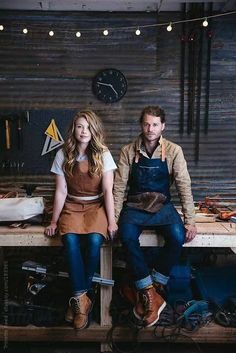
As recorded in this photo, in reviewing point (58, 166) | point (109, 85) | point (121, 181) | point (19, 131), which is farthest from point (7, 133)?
point (121, 181)

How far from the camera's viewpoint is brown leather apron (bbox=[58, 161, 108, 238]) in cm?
342

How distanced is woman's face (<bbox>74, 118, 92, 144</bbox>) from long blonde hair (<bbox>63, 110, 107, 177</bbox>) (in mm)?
28

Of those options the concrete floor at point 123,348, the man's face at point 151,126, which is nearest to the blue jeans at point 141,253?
the concrete floor at point 123,348

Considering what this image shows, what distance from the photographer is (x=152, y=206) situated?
3.63m

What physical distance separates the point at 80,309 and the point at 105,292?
0.32m

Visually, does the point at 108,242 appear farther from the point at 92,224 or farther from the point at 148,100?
the point at 148,100

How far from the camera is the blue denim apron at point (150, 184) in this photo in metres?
3.55

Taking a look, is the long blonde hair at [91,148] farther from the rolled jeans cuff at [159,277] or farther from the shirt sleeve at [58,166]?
the rolled jeans cuff at [159,277]

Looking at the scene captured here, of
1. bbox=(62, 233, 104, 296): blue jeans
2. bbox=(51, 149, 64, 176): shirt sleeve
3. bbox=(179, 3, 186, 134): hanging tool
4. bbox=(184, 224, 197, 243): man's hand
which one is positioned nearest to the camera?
bbox=(62, 233, 104, 296): blue jeans

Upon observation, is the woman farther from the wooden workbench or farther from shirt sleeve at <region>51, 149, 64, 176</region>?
the wooden workbench

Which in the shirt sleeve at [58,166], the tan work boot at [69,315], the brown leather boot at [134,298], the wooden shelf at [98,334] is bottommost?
the wooden shelf at [98,334]

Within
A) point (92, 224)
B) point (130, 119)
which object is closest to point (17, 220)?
point (92, 224)

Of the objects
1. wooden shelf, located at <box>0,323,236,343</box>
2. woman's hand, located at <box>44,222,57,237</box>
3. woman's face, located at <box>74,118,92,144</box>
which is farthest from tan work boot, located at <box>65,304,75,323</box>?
woman's face, located at <box>74,118,92,144</box>

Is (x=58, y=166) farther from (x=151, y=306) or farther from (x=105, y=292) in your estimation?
(x=151, y=306)
